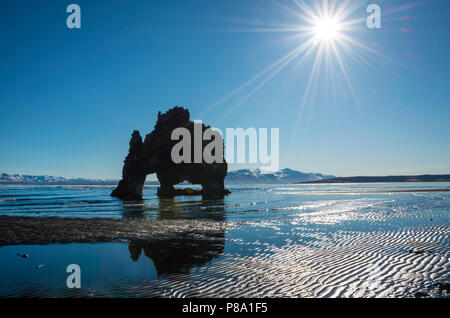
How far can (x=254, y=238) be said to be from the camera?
1823cm

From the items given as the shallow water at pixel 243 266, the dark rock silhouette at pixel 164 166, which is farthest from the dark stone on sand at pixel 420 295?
the dark rock silhouette at pixel 164 166

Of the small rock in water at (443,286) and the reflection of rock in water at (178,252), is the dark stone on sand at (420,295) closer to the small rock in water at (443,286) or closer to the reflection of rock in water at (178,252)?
the small rock in water at (443,286)

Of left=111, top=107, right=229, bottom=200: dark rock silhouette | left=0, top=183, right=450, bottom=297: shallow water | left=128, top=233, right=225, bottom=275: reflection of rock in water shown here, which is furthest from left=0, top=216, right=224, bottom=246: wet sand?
left=111, top=107, right=229, bottom=200: dark rock silhouette

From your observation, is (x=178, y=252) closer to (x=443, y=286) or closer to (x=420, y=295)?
(x=420, y=295)

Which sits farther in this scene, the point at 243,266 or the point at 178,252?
the point at 178,252

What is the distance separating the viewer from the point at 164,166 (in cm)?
8031

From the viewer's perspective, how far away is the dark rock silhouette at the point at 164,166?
78500 millimetres

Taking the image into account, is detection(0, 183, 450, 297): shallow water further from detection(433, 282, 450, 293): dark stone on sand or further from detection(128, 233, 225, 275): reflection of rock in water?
detection(433, 282, 450, 293): dark stone on sand

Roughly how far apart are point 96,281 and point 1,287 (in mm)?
3051

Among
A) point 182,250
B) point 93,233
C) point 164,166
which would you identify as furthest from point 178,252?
point 164,166
